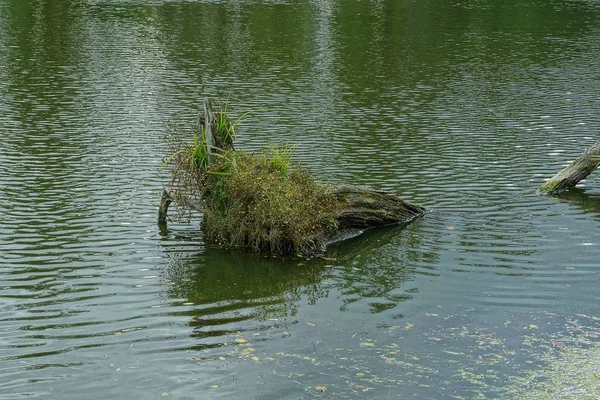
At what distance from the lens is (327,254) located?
1730cm

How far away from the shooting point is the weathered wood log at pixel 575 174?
20.9m

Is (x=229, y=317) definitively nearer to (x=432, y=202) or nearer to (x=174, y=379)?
(x=174, y=379)

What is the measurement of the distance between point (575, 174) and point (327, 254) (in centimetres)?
662

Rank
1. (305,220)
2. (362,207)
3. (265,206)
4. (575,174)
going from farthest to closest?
(575,174) → (362,207) → (305,220) → (265,206)

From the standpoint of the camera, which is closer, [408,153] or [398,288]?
[398,288]

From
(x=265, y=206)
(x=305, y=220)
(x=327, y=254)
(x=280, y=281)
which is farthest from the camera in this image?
(x=327, y=254)

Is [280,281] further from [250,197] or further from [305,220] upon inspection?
[250,197]

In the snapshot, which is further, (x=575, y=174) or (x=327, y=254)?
(x=575, y=174)

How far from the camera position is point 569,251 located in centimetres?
1723

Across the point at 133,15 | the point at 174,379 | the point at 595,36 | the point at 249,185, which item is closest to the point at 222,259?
the point at 249,185

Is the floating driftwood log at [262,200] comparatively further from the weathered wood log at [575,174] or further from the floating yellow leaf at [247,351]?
the floating yellow leaf at [247,351]

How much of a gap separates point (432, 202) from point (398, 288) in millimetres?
5009

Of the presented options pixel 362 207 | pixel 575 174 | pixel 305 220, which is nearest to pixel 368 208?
pixel 362 207

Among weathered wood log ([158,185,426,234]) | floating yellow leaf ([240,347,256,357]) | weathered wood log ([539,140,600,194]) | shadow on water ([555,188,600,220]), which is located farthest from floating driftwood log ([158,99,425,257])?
floating yellow leaf ([240,347,256,357])
